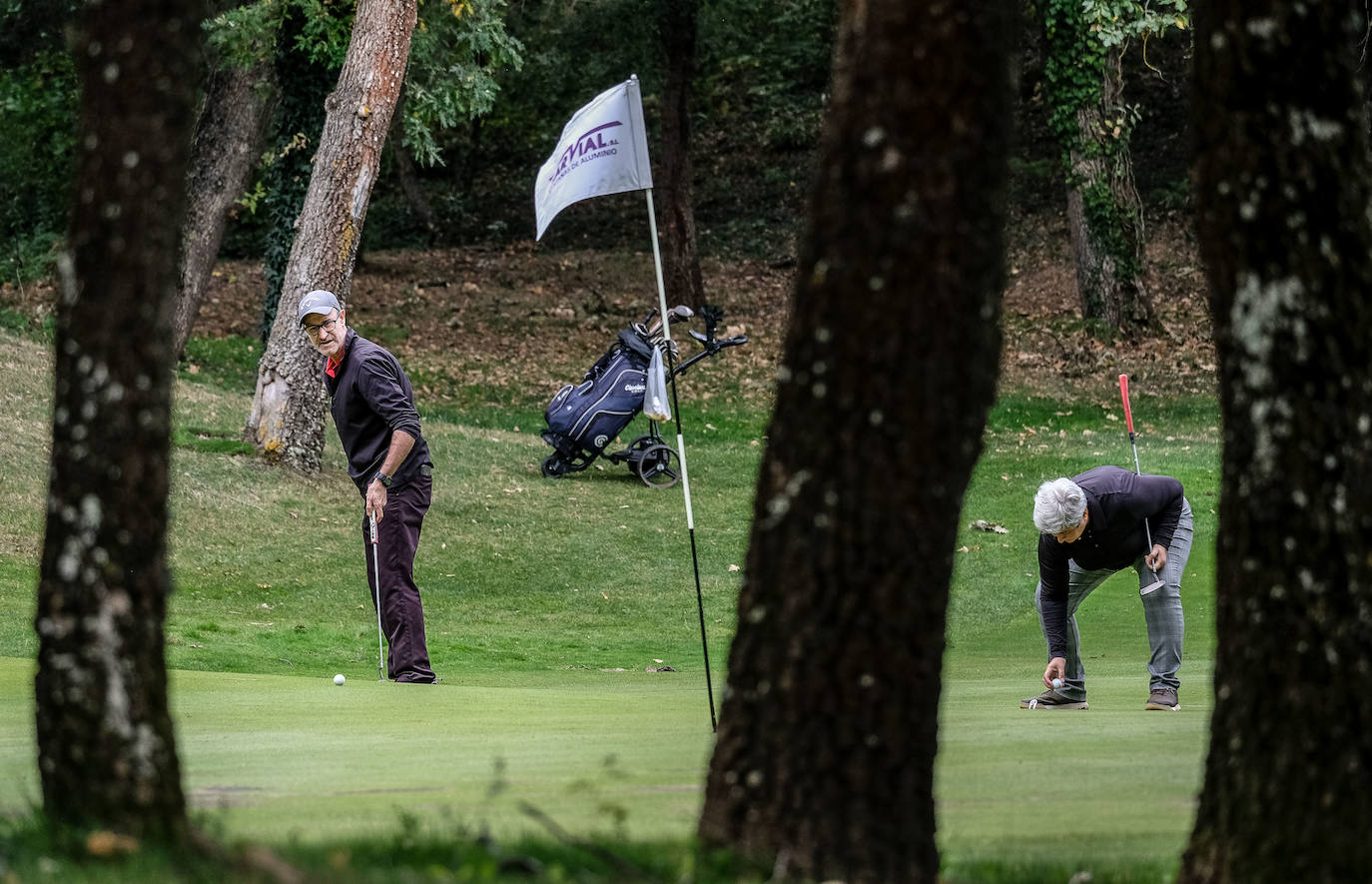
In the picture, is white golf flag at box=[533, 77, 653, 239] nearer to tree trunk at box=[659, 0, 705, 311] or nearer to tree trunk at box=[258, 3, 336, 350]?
tree trunk at box=[258, 3, 336, 350]

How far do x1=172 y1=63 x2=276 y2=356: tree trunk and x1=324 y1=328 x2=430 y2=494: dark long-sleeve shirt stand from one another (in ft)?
52.5

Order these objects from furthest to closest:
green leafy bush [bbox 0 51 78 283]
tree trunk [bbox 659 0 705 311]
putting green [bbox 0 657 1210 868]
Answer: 1. green leafy bush [bbox 0 51 78 283]
2. tree trunk [bbox 659 0 705 311]
3. putting green [bbox 0 657 1210 868]

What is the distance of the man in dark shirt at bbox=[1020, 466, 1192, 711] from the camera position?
8055mm

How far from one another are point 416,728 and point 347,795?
1652 mm

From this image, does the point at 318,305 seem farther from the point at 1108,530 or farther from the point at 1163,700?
the point at 1163,700

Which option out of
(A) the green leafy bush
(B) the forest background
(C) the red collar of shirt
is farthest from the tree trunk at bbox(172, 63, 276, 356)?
(C) the red collar of shirt

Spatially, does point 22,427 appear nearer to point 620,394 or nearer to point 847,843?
point 620,394

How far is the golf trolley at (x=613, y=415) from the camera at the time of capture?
19047mm

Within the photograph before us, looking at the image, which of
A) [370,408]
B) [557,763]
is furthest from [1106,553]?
[370,408]

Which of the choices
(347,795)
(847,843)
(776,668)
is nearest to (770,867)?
(847,843)

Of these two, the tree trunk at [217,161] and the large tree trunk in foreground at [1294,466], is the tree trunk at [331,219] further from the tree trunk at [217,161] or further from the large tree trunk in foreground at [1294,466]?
the large tree trunk in foreground at [1294,466]

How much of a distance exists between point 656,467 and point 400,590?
423 inches

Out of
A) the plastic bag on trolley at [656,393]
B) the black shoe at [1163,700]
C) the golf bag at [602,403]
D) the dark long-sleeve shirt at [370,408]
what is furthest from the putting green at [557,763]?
the golf bag at [602,403]

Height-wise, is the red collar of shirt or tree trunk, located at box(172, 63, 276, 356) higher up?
tree trunk, located at box(172, 63, 276, 356)
